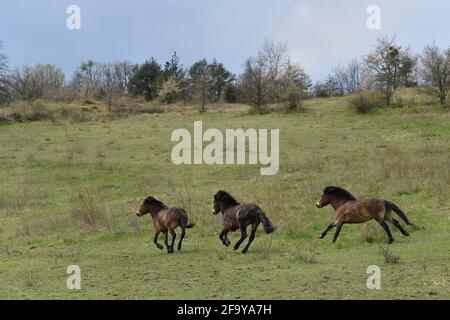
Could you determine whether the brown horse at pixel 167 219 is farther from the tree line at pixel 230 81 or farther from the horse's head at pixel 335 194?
the tree line at pixel 230 81

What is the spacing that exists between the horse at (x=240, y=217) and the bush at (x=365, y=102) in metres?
40.7

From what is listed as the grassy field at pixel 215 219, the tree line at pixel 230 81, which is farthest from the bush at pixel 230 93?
the grassy field at pixel 215 219

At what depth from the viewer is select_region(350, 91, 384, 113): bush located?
163ft

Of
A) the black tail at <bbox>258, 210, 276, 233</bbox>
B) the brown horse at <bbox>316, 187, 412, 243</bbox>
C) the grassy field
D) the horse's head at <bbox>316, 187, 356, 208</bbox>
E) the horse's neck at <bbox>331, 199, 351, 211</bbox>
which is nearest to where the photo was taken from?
the grassy field

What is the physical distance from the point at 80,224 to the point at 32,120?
144ft

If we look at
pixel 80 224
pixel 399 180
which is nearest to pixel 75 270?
pixel 80 224

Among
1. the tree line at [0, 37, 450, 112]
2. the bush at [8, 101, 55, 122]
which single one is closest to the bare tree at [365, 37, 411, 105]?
the tree line at [0, 37, 450, 112]

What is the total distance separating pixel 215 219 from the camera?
15.0 meters

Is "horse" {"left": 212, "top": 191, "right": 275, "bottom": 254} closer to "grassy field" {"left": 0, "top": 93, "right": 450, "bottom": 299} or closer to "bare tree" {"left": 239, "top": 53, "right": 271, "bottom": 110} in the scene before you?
"grassy field" {"left": 0, "top": 93, "right": 450, "bottom": 299}

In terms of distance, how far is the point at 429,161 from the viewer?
72.4 feet

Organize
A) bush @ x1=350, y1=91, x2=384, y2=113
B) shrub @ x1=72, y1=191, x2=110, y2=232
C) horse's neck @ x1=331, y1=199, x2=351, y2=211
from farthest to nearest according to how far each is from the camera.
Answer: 1. bush @ x1=350, y1=91, x2=384, y2=113
2. shrub @ x1=72, y1=191, x2=110, y2=232
3. horse's neck @ x1=331, y1=199, x2=351, y2=211

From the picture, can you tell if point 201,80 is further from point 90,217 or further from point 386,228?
point 386,228

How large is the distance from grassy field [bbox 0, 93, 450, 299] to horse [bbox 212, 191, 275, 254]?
1.50 feet
